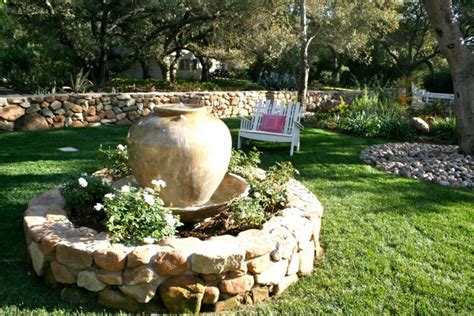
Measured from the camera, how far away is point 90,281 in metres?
2.66

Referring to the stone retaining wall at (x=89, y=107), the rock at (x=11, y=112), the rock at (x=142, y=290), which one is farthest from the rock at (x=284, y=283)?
the rock at (x=11, y=112)

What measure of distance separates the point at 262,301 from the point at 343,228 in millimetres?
1451

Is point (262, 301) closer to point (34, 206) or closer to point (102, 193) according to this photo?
→ point (102, 193)

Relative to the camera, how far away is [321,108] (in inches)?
532

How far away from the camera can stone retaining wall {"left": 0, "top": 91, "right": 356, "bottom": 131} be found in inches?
324

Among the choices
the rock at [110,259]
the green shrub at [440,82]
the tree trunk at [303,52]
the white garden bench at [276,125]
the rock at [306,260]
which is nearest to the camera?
the rock at [110,259]

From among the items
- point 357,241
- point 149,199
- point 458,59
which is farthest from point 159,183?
point 458,59

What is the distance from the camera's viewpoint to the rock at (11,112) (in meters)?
8.06

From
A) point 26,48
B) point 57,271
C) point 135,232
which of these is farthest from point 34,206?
point 26,48

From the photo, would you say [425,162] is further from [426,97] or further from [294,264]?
[426,97]

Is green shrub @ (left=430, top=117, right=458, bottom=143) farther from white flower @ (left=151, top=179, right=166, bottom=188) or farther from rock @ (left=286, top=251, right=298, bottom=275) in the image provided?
white flower @ (left=151, top=179, right=166, bottom=188)

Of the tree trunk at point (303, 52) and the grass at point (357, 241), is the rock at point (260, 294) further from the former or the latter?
the tree trunk at point (303, 52)

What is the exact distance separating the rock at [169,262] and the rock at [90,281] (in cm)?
39

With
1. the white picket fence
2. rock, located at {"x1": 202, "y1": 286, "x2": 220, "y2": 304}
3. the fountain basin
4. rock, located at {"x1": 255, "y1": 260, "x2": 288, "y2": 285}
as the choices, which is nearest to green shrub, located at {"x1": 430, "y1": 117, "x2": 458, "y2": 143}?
the white picket fence
